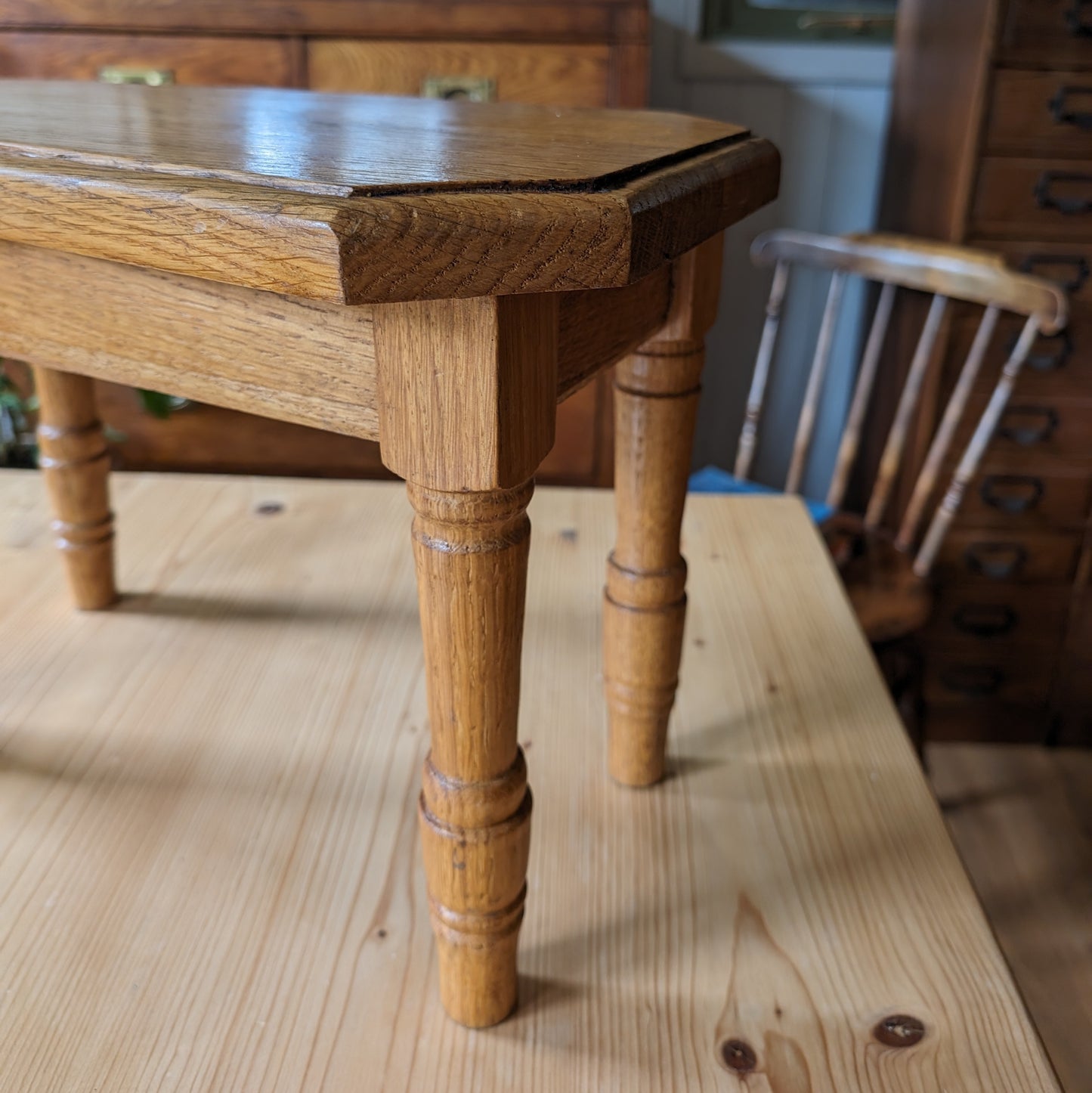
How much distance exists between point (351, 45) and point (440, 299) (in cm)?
113

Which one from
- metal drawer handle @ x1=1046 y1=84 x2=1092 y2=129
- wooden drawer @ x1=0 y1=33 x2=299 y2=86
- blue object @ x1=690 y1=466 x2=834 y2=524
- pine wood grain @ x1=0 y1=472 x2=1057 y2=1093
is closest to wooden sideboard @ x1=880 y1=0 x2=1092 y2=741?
metal drawer handle @ x1=1046 y1=84 x2=1092 y2=129

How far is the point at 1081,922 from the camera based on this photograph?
1.29m

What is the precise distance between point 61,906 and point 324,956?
0.17 metres

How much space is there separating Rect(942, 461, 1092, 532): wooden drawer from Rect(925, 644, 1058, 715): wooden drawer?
0.23 m

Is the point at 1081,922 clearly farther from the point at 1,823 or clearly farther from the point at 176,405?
the point at 176,405

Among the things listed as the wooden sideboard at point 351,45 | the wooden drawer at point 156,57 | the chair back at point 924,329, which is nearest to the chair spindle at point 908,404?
the chair back at point 924,329

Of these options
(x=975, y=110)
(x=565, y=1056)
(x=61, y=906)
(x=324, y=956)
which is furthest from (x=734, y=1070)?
(x=975, y=110)

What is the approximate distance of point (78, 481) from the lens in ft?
2.97

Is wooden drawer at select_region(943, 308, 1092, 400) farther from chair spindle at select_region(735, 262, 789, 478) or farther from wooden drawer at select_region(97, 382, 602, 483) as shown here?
wooden drawer at select_region(97, 382, 602, 483)

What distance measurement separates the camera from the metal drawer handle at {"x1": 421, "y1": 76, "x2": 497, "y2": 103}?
1331 millimetres

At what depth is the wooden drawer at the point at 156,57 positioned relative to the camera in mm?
1333

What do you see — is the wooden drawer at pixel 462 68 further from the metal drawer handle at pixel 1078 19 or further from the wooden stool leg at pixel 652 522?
the wooden stool leg at pixel 652 522

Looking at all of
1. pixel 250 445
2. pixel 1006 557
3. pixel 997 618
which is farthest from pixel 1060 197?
pixel 250 445

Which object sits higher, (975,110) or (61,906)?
(975,110)
